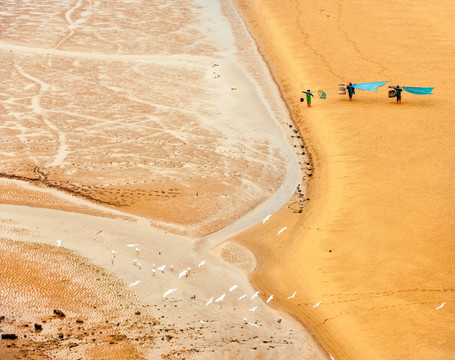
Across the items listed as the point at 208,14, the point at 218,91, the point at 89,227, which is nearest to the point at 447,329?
the point at 89,227

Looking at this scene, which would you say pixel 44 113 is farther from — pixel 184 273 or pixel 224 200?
pixel 184 273

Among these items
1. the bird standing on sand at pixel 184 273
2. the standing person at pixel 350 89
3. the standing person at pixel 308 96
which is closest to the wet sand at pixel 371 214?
the standing person at pixel 308 96

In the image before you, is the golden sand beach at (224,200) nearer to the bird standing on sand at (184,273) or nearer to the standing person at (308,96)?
the bird standing on sand at (184,273)

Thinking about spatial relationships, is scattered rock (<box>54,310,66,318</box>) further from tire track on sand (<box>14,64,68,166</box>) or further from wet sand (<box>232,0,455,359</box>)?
tire track on sand (<box>14,64,68,166</box>)

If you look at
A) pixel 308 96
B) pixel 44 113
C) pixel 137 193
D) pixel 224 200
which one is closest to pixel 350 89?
pixel 308 96

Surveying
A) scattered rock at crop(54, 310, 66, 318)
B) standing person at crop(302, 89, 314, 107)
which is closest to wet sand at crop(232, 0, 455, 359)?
standing person at crop(302, 89, 314, 107)

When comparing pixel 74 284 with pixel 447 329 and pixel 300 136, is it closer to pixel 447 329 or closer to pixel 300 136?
pixel 447 329

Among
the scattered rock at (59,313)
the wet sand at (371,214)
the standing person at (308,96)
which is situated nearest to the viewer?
the scattered rock at (59,313)

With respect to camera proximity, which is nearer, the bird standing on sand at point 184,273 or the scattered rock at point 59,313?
the scattered rock at point 59,313
